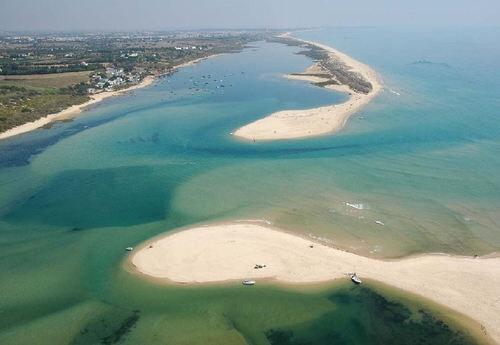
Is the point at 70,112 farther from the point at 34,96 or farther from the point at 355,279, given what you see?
the point at 355,279

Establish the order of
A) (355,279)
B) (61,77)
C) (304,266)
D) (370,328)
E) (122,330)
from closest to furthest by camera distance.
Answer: (370,328), (122,330), (355,279), (304,266), (61,77)

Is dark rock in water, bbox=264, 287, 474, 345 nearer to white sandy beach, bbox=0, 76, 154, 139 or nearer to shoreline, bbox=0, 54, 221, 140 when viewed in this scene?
shoreline, bbox=0, 54, 221, 140

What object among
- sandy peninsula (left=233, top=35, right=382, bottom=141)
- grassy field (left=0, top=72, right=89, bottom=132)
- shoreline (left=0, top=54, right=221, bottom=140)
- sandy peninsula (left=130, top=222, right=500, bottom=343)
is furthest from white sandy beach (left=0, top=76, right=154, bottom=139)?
sandy peninsula (left=130, top=222, right=500, bottom=343)

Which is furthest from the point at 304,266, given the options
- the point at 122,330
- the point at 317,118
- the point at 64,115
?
the point at 64,115

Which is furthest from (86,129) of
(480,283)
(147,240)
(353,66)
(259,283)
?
(353,66)

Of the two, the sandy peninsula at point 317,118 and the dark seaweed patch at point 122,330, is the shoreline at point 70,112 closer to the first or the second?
the sandy peninsula at point 317,118

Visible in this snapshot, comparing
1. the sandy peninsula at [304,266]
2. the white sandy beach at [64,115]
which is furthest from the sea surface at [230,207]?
the white sandy beach at [64,115]

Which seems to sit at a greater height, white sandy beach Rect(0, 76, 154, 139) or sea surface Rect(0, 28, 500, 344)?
white sandy beach Rect(0, 76, 154, 139)
